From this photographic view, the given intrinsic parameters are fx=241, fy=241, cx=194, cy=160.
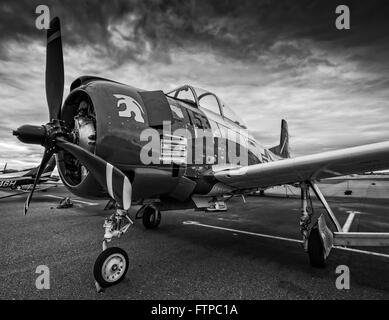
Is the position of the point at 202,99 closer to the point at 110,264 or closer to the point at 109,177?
the point at 109,177

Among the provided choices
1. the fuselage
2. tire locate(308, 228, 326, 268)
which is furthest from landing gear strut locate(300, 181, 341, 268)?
the fuselage

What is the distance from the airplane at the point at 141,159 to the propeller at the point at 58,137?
0.04ft

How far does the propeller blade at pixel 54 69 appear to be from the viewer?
3572 millimetres

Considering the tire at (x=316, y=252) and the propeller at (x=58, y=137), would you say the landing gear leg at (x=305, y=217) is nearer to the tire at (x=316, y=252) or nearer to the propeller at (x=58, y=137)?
the tire at (x=316, y=252)

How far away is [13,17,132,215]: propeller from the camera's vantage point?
2.90m

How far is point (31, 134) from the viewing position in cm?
296

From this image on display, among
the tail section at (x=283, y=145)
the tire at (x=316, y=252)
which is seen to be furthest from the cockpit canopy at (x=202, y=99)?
the tail section at (x=283, y=145)

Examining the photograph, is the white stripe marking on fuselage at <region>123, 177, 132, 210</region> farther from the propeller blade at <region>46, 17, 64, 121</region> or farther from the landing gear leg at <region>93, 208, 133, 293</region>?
the propeller blade at <region>46, 17, 64, 121</region>

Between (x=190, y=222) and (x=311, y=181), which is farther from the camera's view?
(x=190, y=222)

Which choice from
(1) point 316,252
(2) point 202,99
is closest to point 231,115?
(2) point 202,99

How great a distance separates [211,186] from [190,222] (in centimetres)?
344
